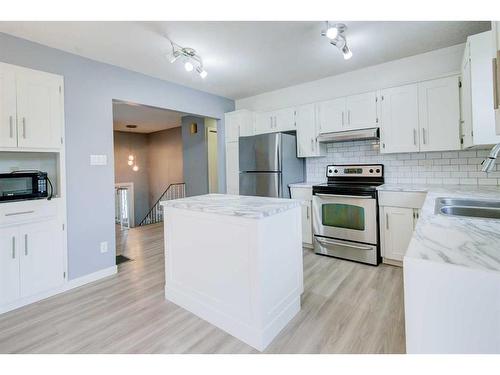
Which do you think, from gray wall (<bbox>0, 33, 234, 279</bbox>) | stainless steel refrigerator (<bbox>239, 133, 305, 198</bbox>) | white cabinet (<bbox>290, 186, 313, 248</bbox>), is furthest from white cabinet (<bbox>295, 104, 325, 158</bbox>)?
gray wall (<bbox>0, 33, 234, 279</bbox>)

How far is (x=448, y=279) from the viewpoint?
71cm

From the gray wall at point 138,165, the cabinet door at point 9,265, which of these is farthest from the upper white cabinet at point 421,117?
the gray wall at point 138,165

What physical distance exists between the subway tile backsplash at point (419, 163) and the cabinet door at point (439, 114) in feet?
0.95

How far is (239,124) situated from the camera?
4.36 metres

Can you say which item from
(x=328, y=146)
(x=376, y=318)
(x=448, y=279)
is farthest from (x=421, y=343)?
(x=328, y=146)

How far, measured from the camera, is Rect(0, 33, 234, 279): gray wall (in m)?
2.56

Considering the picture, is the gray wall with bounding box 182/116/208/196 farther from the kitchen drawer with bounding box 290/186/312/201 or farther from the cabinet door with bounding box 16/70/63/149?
the cabinet door with bounding box 16/70/63/149

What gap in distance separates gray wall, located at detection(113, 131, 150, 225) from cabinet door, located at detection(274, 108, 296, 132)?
5.68m

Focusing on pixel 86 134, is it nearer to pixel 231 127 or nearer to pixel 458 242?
pixel 231 127

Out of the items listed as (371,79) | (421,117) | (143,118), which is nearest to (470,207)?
(421,117)

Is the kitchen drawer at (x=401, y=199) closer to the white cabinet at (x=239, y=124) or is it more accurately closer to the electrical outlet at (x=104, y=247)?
the white cabinet at (x=239, y=124)

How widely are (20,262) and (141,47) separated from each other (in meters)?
2.36

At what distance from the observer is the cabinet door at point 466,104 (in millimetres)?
2326

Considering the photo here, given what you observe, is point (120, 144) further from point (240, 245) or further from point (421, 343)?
point (421, 343)
